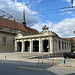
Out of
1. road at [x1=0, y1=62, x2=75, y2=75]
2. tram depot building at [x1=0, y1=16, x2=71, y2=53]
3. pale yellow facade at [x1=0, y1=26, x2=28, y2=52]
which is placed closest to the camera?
road at [x1=0, y1=62, x2=75, y2=75]

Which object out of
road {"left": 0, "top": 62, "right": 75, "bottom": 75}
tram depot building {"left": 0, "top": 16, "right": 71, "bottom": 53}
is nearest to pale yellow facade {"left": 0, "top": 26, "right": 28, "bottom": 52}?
tram depot building {"left": 0, "top": 16, "right": 71, "bottom": 53}

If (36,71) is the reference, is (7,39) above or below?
above

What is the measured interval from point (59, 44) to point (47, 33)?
7896mm

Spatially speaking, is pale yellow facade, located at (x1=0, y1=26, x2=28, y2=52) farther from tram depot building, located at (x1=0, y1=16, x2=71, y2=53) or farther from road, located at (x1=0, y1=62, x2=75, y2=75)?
road, located at (x1=0, y1=62, x2=75, y2=75)

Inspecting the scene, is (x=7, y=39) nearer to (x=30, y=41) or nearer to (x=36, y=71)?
(x=30, y=41)

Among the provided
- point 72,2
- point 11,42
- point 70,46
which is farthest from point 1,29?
point 72,2

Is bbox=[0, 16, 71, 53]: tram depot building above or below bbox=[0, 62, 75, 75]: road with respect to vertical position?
above

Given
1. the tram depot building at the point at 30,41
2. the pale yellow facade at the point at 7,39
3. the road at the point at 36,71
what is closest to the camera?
the road at the point at 36,71

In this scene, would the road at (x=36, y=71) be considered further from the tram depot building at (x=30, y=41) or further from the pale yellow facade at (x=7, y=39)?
the pale yellow facade at (x=7, y=39)

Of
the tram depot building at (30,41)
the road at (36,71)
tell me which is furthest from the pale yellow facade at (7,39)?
the road at (36,71)

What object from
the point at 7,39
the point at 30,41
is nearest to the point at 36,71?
the point at 30,41

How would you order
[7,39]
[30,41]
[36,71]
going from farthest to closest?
1. [7,39]
2. [30,41]
3. [36,71]

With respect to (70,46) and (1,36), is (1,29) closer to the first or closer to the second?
(1,36)

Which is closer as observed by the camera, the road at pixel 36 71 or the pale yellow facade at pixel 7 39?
the road at pixel 36 71
